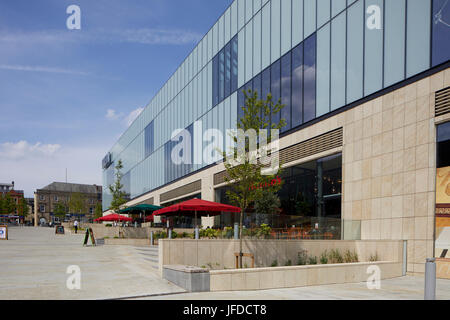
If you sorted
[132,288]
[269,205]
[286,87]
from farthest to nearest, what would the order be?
1. [286,87]
2. [269,205]
3. [132,288]

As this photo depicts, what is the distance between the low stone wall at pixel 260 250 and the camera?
12969 millimetres

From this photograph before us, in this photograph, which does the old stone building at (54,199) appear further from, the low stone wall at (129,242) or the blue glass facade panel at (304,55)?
the low stone wall at (129,242)

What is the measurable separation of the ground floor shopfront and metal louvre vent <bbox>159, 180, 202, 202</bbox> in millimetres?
16751

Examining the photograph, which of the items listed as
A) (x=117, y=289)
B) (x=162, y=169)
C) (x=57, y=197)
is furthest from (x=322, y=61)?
(x=57, y=197)

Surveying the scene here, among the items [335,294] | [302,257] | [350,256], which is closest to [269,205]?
[350,256]

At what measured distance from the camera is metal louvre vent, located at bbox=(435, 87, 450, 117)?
1447 centimetres

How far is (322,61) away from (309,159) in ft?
17.5

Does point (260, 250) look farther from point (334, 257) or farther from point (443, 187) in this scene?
point (443, 187)

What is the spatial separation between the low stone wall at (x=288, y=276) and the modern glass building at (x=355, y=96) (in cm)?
311

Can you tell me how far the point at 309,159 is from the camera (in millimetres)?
22125

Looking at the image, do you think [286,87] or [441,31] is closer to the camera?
[441,31]

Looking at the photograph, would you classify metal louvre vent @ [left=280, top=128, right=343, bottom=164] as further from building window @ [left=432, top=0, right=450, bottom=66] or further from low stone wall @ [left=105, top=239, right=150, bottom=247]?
low stone wall @ [left=105, top=239, right=150, bottom=247]

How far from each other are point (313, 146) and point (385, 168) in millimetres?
5368

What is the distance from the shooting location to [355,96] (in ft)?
62.2
